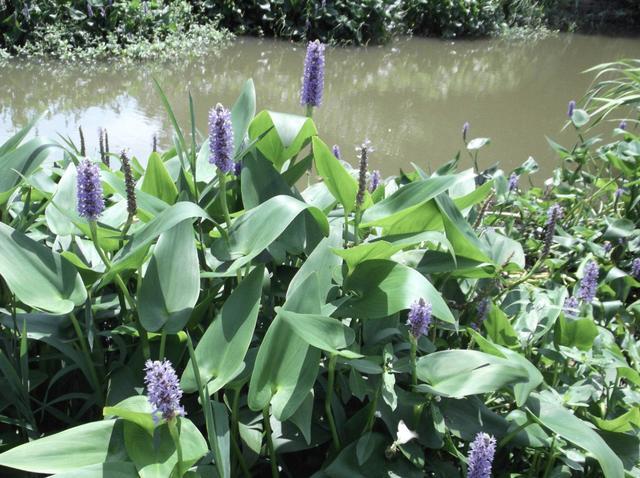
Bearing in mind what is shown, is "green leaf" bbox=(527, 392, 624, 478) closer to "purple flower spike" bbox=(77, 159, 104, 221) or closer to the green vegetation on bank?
"purple flower spike" bbox=(77, 159, 104, 221)

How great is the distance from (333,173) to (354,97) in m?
5.72

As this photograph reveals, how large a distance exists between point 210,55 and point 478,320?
6.76m

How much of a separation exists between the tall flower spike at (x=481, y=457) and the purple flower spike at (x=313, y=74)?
0.94 m

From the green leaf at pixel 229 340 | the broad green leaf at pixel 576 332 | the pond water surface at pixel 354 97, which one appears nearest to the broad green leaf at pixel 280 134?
the green leaf at pixel 229 340

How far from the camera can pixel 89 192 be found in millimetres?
1167

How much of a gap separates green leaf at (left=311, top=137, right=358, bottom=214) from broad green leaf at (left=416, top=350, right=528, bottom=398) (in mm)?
373

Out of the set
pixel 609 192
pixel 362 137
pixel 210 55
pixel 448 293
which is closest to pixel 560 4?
pixel 210 55

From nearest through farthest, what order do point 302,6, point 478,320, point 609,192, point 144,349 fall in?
point 144,349 → point 478,320 → point 609,192 → point 302,6

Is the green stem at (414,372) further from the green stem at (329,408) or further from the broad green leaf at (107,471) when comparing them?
the broad green leaf at (107,471)

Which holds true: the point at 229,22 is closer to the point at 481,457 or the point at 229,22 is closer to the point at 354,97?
the point at 354,97

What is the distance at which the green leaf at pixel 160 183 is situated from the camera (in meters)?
1.48

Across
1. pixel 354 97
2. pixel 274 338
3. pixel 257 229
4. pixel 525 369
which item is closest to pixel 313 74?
pixel 257 229

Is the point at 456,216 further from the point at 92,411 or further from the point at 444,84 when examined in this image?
the point at 444,84

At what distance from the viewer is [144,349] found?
1255 mm
